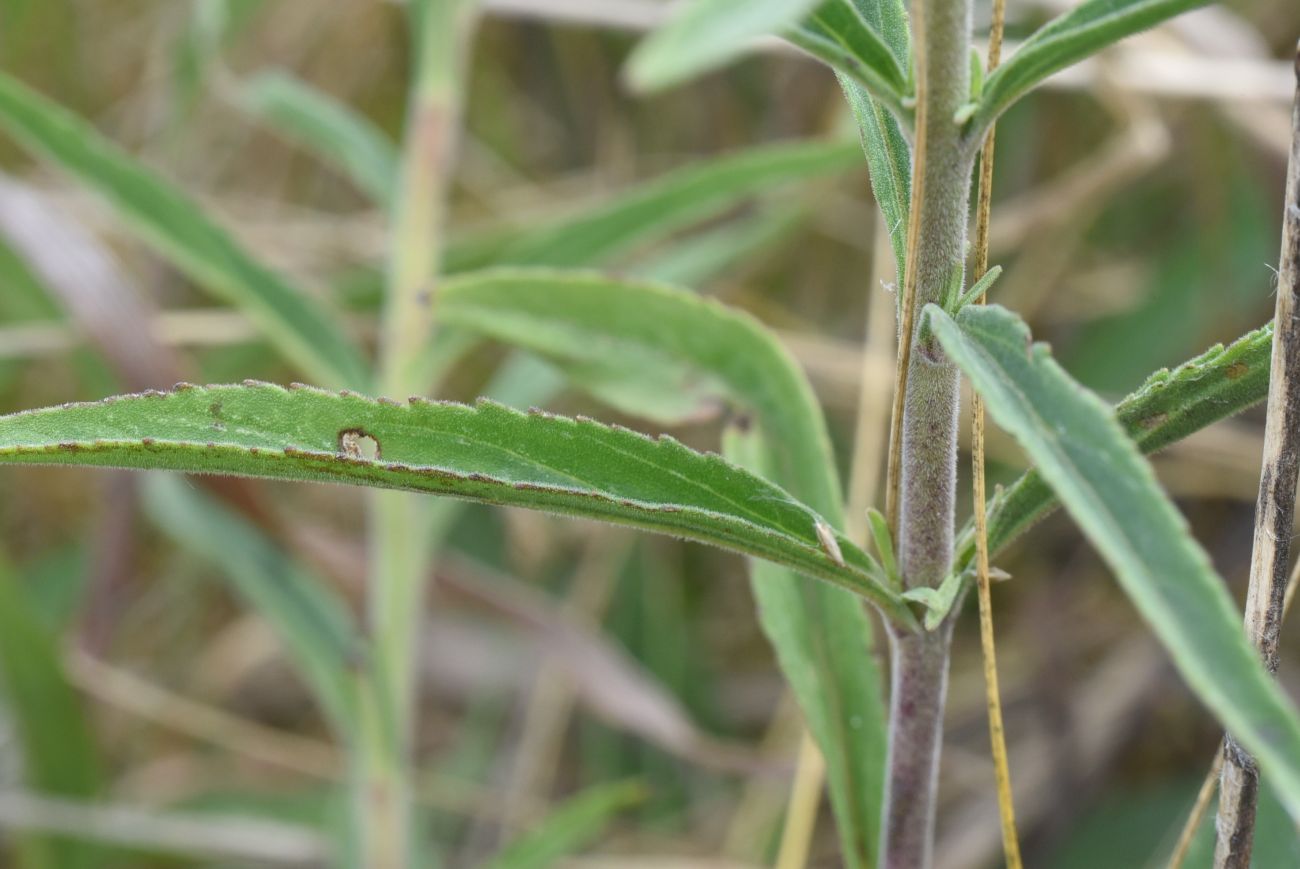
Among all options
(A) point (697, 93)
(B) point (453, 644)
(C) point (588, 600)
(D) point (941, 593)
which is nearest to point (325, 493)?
(B) point (453, 644)

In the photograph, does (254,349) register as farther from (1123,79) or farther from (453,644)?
(1123,79)

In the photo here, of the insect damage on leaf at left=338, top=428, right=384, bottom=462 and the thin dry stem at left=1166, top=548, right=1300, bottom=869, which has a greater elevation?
the insect damage on leaf at left=338, top=428, right=384, bottom=462

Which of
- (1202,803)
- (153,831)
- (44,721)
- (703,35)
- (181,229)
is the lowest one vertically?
(1202,803)

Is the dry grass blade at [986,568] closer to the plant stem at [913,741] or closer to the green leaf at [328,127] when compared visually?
the plant stem at [913,741]

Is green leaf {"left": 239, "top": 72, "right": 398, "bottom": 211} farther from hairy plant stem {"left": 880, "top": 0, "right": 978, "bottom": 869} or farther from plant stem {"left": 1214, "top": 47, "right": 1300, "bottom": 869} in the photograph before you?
plant stem {"left": 1214, "top": 47, "right": 1300, "bottom": 869}

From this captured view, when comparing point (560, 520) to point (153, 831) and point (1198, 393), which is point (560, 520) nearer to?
point (153, 831)

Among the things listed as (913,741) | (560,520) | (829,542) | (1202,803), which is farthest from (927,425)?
(560,520)

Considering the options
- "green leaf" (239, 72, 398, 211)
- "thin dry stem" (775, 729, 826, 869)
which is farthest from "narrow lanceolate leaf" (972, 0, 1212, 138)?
"green leaf" (239, 72, 398, 211)
